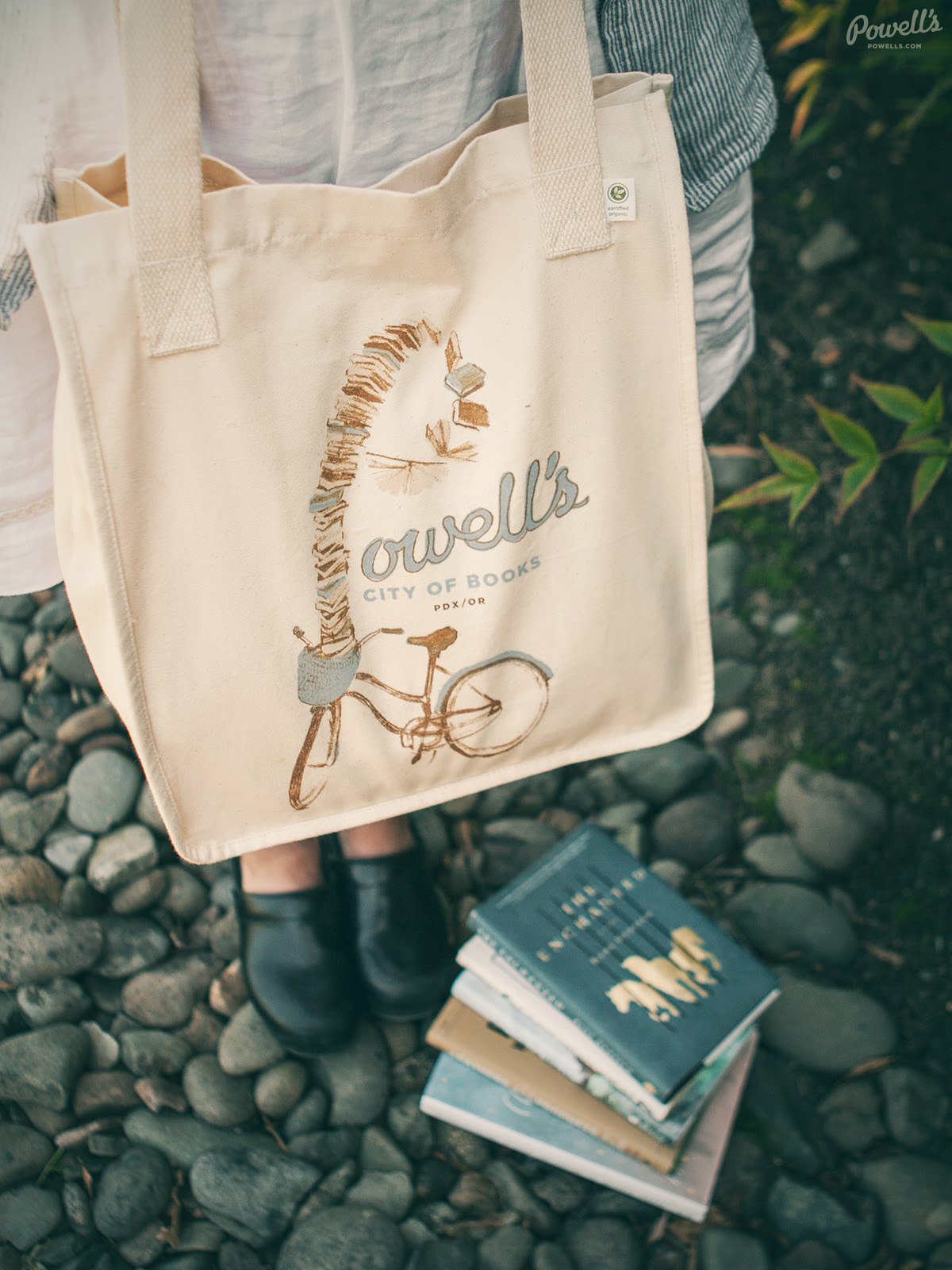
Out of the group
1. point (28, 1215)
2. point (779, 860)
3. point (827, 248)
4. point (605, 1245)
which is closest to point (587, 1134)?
point (605, 1245)

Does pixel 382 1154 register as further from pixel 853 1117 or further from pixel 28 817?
pixel 28 817

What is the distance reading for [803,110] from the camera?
5.27 ft

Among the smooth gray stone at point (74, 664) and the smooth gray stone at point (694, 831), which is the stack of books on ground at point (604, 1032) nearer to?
the smooth gray stone at point (694, 831)

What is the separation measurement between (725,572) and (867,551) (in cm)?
21

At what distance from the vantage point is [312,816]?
2.87ft

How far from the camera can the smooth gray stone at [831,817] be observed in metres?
1.29

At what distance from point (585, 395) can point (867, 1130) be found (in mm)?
894

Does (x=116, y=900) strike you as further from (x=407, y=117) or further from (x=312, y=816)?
(x=407, y=117)

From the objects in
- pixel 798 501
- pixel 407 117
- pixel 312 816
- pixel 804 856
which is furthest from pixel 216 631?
pixel 804 856

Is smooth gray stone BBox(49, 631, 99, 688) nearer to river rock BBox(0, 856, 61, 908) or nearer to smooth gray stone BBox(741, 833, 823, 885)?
river rock BBox(0, 856, 61, 908)

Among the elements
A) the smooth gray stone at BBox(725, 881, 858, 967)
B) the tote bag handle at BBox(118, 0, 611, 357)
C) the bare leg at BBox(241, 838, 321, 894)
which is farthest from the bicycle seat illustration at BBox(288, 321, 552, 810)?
the smooth gray stone at BBox(725, 881, 858, 967)

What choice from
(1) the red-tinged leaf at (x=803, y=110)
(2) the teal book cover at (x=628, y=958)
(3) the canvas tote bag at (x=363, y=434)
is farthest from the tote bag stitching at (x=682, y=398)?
(1) the red-tinged leaf at (x=803, y=110)

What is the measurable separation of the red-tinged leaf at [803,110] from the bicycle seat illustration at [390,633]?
121cm

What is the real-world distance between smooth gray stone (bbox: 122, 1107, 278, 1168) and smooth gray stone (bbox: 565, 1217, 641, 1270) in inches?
13.7
